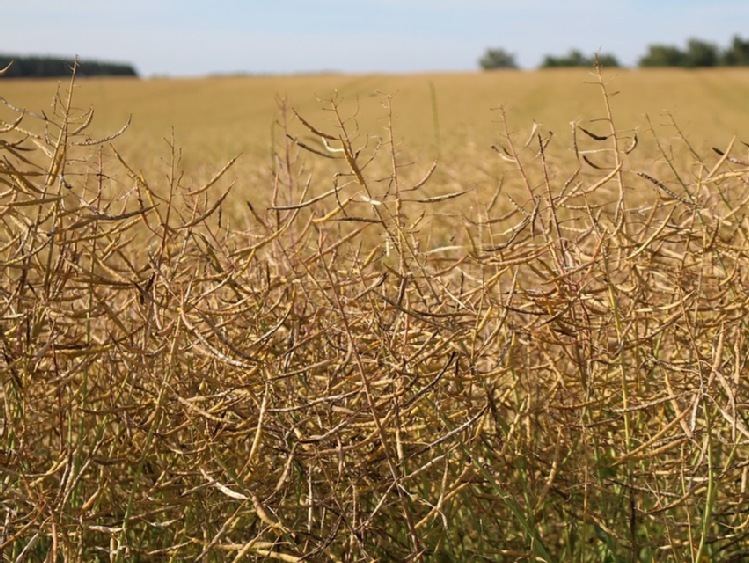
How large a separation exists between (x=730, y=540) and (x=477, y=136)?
1055 cm

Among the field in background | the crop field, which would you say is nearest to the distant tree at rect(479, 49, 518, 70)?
the field in background

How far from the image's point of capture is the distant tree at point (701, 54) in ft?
157

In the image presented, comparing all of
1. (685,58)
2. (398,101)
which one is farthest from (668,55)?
(398,101)

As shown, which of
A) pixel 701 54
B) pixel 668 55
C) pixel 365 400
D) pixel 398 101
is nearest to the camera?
pixel 365 400

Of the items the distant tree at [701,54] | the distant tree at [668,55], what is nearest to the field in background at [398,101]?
the distant tree at [701,54]

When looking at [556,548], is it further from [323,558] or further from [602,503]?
[323,558]

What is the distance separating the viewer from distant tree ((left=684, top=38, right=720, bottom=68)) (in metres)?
47.8

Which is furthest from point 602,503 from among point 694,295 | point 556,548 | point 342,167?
point 342,167

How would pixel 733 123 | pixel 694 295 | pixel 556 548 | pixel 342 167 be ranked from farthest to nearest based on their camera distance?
pixel 733 123, pixel 342 167, pixel 556 548, pixel 694 295

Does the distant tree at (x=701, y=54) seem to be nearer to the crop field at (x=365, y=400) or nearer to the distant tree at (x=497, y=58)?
the distant tree at (x=497, y=58)

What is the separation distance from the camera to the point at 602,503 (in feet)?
4.37

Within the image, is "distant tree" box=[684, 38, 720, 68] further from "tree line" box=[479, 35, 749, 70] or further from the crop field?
the crop field

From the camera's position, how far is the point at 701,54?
1891 inches

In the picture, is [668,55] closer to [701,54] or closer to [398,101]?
[701,54]
